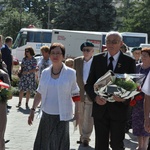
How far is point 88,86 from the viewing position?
5449 mm

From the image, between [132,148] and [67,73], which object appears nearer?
[67,73]

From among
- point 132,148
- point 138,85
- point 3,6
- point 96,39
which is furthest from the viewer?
point 3,6

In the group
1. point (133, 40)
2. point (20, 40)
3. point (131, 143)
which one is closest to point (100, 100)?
point (131, 143)

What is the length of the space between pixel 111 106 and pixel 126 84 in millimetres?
504

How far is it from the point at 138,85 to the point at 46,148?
4.76 ft

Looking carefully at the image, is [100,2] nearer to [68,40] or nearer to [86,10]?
[86,10]

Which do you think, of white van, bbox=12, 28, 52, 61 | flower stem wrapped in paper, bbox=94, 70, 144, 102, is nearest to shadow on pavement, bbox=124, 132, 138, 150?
flower stem wrapped in paper, bbox=94, 70, 144, 102

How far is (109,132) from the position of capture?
545 centimetres

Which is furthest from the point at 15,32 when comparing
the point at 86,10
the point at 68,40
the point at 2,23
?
the point at 68,40

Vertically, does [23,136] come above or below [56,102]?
below

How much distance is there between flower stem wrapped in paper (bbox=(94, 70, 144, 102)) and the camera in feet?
15.8

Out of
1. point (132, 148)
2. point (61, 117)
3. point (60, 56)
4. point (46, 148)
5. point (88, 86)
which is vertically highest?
point (60, 56)

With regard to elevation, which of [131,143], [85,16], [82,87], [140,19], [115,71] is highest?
[85,16]

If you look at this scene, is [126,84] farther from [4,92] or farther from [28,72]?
[28,72]
